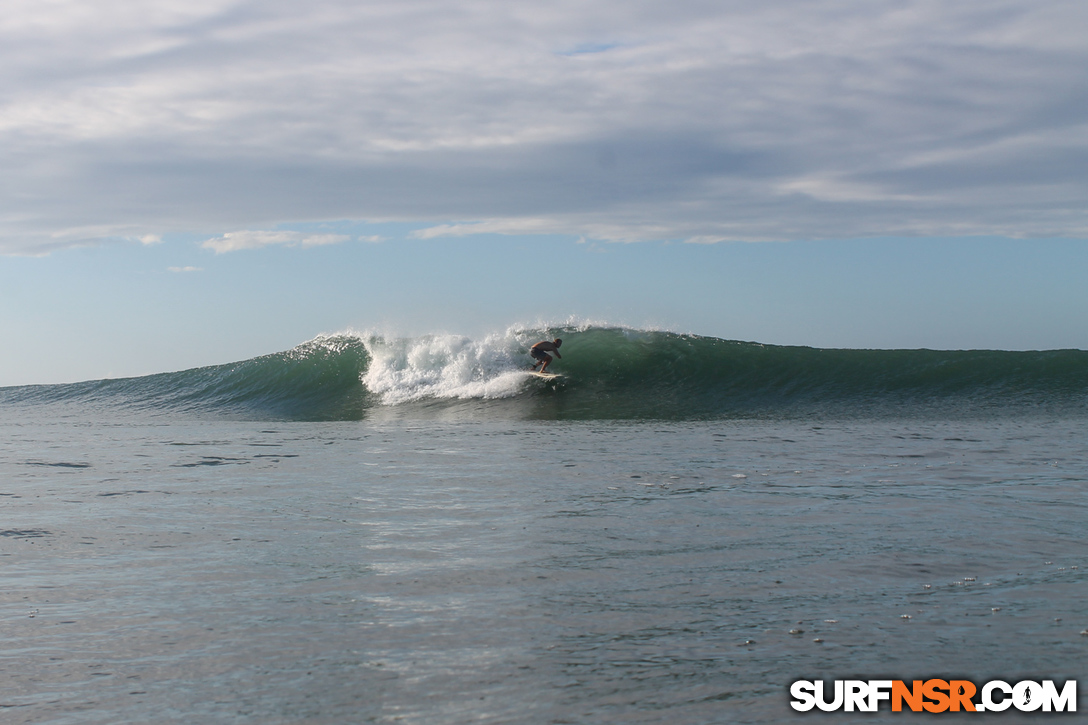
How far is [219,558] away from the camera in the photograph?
16.4 feet

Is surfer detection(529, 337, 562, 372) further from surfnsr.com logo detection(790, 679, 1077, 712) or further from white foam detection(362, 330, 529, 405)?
surfnsr.com logo detection(790, 679, 1077, 712)

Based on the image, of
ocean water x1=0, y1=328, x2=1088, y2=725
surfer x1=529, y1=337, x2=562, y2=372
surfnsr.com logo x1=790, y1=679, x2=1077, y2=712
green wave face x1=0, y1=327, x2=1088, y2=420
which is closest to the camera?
surfnsr.com logo x1=790, y1=679, x2=1077, y2=712

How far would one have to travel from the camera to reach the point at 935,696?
289 centimetres

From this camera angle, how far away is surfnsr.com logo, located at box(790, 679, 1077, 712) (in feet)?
9.24

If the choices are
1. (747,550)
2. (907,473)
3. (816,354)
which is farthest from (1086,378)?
(747,550)

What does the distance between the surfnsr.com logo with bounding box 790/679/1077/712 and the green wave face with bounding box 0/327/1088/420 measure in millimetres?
12095

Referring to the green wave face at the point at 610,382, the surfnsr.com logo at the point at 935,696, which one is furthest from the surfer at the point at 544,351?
the surfnsr.com logo at the point at 935,696

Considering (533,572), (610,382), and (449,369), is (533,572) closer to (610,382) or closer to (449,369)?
(610,382)

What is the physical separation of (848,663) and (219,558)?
11.9 feet

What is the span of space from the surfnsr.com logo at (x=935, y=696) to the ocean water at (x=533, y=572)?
0.07 metres

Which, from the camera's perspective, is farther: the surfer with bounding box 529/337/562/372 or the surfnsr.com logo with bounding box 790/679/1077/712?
the surfer with bounding box 529/337/562/372

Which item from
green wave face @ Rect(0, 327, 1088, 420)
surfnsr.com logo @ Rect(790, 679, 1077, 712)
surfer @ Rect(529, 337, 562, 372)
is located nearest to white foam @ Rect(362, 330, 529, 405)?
green wave face @ Rect(0, 327, 1088, 420)

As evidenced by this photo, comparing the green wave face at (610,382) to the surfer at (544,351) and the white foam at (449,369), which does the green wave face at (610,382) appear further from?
the surfer at (544,351)

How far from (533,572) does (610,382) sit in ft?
45.7
